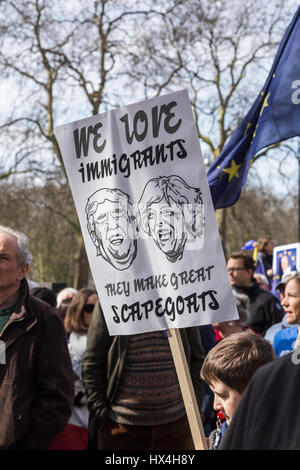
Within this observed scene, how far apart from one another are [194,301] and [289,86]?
4.71 ft

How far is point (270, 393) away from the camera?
1269 millimetres

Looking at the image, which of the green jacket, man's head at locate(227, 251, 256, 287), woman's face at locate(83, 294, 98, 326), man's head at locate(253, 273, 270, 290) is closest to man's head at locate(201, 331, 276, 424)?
the green jacket

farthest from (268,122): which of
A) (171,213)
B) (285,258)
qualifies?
(285,258)

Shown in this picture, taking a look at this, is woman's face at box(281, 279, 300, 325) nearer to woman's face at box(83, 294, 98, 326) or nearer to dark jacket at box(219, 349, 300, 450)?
woman's face at box(83, 294, 98, 326)

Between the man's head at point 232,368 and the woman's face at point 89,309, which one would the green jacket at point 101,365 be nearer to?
the woman's face at point 89,309

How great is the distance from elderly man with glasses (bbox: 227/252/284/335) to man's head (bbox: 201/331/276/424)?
3.18m

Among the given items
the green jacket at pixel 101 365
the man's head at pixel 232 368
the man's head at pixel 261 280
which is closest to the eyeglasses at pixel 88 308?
the green jacket at pixel 101 365

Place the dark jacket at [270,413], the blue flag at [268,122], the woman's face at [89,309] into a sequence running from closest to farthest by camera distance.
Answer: the dark jacket at [270,413] → the blue flag at [268,122] → the woman's face at [89,309]

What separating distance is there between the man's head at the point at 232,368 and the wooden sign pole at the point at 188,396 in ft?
0.62

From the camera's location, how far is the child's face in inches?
96.4

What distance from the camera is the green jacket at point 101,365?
391 cm

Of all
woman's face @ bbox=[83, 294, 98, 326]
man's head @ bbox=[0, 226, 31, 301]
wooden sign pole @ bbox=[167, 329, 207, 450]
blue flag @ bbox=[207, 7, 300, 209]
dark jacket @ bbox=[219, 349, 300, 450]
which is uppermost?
blue flag @ bbox=[207, 7, 300, 209]

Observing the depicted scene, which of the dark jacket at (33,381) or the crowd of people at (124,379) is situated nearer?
the crowd of people at (124,379)
